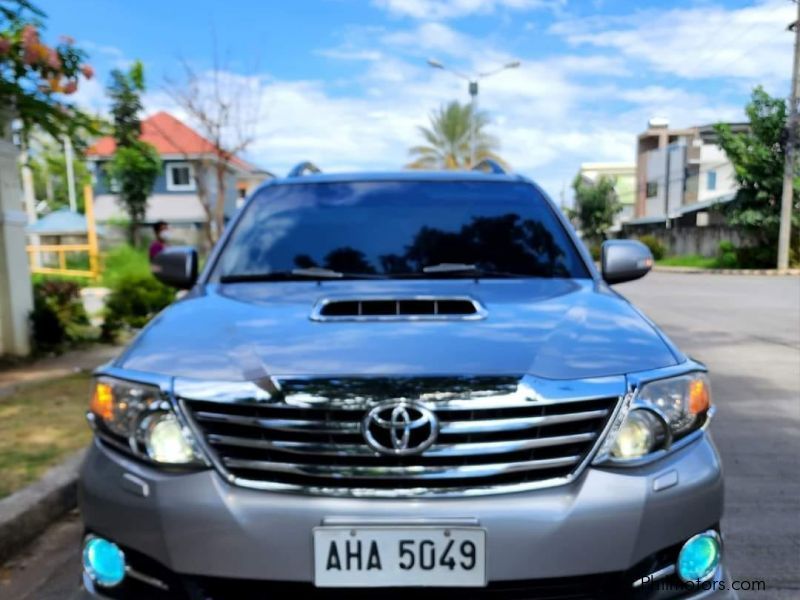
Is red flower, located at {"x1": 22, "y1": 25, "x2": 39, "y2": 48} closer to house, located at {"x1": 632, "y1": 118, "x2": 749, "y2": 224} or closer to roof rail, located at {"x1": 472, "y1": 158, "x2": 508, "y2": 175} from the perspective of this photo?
roof rail, located at {"x1": 472, "y1": 158, "x2": 508, "y2": 175}

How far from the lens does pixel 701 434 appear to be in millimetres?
1917

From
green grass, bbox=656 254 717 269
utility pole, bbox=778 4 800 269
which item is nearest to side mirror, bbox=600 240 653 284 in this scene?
utility pole, bbox=778 4 800 269

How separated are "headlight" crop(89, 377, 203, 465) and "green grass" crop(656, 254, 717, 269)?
31033 mm

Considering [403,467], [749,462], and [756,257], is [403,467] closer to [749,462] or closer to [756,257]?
[749,462]

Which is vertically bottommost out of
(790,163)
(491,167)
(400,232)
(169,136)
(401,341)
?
(401,341)

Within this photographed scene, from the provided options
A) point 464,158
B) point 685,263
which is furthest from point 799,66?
point 464,158

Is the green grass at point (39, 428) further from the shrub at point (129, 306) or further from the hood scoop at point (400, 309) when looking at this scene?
the shrub at point (129, 306)

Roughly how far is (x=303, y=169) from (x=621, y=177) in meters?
69.3

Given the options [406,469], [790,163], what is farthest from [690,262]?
[406,469]

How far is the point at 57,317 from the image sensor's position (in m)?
8.12

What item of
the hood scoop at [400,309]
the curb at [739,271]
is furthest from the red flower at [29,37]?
the curb at [739,271]

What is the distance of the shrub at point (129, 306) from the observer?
9062 mm

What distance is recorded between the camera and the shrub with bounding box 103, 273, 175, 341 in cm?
906

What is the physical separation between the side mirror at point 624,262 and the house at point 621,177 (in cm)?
5965
